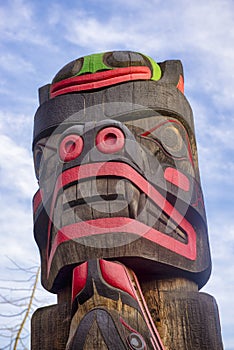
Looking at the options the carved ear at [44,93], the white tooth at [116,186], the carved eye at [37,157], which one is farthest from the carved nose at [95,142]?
the carved ear at [44,93]

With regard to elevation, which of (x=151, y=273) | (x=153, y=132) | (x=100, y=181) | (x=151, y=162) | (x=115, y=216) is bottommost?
(x=151, y=273)

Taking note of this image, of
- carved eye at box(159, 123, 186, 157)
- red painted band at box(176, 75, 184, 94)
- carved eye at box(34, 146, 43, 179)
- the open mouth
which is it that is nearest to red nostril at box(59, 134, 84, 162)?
the open mouth

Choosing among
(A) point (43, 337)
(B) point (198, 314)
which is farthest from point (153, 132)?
(A) point (43, 337)

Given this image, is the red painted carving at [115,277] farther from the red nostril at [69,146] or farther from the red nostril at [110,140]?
the red nostril at [69,146]

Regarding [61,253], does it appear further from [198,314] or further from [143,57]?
[143,57]

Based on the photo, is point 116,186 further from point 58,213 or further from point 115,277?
point 115,277

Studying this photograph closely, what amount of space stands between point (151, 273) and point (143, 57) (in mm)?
2918

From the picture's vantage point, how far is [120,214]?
5.56m

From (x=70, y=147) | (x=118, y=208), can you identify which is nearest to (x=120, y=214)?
(x=118, y=208)

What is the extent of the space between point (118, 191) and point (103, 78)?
1.76 m

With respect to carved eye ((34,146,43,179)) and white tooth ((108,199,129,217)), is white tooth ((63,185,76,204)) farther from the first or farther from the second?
carved eye ((34,146,43,179))

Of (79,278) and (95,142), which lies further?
(95,142)

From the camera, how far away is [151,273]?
19.2 feet

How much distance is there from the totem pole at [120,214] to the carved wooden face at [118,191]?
12 millimetres
